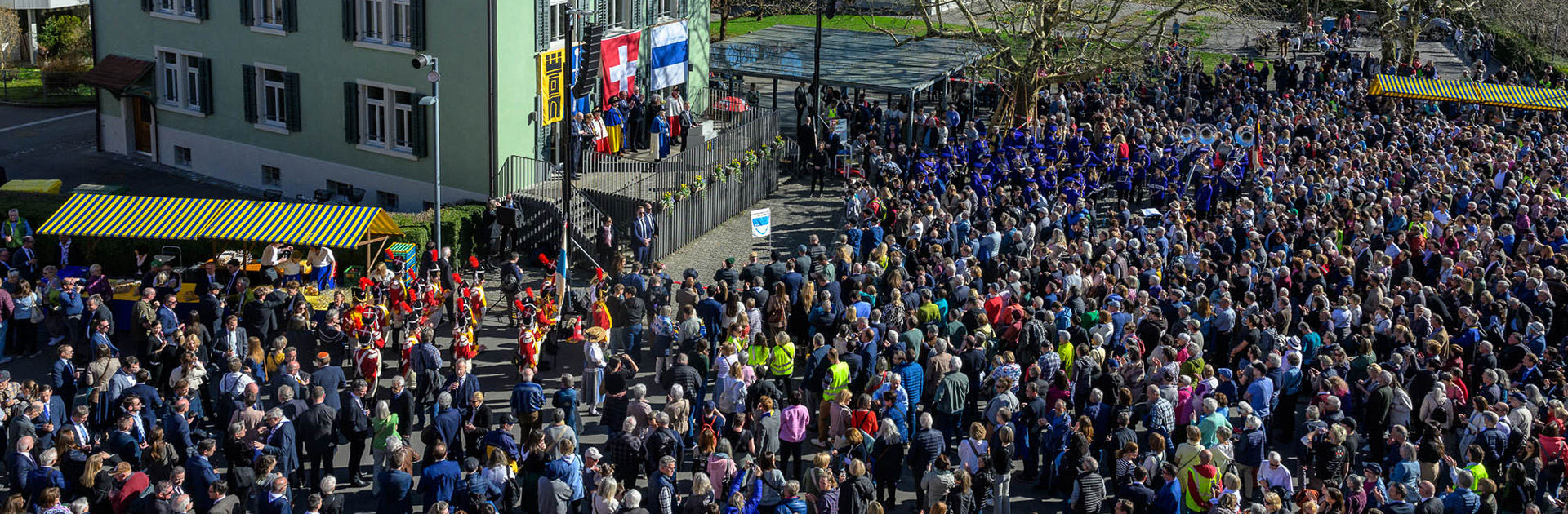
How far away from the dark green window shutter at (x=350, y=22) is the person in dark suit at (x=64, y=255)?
6145 millimetres

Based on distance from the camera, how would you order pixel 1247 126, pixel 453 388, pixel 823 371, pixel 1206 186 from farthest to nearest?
pixel 1247 126, pixel 1206 186, pixel 823 371, pixel 453 388

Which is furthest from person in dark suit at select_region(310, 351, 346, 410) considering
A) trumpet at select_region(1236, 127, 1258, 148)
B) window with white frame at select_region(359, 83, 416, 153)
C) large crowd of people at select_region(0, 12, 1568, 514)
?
trumpet at select_region(1236, 127, 1258, 148)

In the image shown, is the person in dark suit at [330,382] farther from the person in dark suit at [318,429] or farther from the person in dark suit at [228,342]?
the person in dark suit at [228,342]

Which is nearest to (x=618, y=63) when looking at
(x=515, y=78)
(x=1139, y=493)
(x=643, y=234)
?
(x=515, y=78)

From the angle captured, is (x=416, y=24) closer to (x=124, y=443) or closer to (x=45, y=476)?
(x=124, y=443)

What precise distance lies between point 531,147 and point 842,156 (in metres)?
6.84

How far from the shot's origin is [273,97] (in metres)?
29.3

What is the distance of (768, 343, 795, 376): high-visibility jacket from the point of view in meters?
17.2

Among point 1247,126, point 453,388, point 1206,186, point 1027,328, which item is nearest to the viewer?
point 453,388

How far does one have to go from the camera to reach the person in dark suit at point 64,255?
23.5m

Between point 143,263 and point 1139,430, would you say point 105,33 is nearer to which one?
point 143,263

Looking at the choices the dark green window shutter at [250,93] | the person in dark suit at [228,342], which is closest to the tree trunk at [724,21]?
the dark green window shutter at [250,93]

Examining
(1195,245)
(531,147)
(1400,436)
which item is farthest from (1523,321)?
(531,147)

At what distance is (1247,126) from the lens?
30391 millimetres
